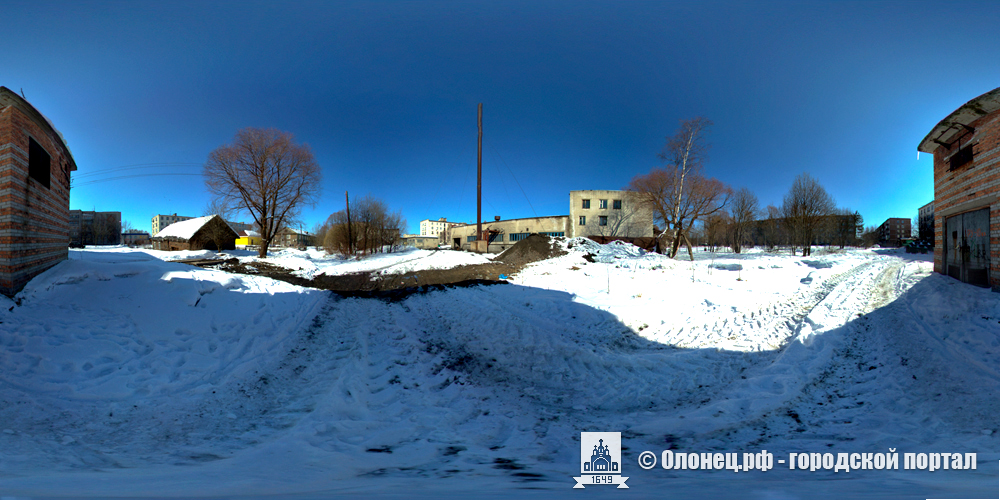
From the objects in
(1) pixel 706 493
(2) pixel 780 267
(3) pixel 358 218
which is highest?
(3) pixel 358 218

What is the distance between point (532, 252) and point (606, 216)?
20.2m

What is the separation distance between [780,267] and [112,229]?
104 metres

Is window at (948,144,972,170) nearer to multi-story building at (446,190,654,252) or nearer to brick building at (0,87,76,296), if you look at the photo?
brick building at (0,87,76,296)

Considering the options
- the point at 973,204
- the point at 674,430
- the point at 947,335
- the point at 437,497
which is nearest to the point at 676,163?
the point at 973,204

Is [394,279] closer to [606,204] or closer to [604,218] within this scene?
[604,218]

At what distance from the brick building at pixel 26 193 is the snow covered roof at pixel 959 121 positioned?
2100cm

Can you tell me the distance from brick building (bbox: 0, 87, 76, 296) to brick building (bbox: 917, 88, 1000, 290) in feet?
68.7

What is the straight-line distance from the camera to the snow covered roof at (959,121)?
322 inches

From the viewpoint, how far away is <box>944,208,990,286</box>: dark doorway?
870cm

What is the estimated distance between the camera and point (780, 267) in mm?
17219

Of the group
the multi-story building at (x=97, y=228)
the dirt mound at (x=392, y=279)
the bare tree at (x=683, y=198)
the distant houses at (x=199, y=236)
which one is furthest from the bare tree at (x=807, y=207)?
the multi-story building at (x=97, y=228)

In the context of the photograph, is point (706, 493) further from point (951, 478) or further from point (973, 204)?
point (973, 204)

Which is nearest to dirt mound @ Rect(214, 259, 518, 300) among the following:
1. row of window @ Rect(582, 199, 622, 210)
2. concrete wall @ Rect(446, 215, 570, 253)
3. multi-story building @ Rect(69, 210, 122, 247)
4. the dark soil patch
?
the dark soil patch

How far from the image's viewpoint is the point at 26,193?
7016 millimetres
